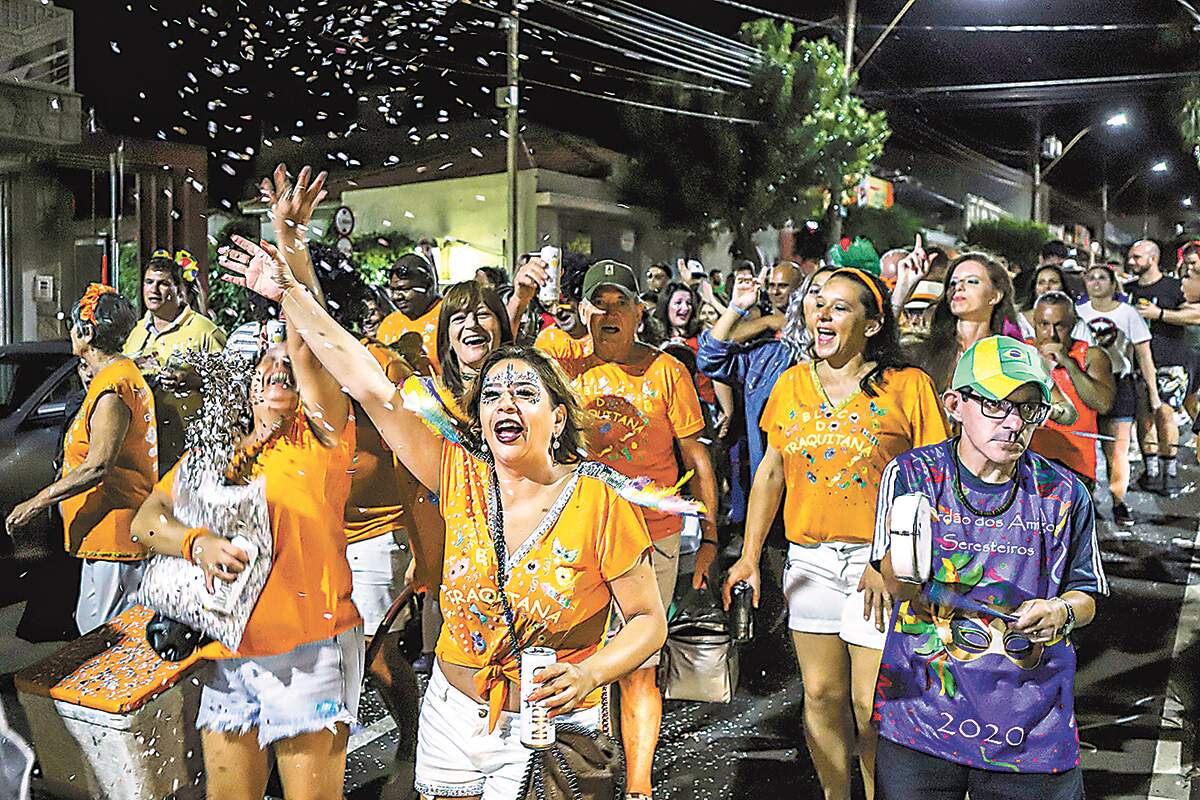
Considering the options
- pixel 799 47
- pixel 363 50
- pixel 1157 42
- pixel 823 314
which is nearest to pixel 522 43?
pixel 363 50

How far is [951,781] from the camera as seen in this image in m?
2.01

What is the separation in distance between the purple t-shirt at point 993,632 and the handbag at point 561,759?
1.72 feet

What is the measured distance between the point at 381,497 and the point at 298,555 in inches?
27.8

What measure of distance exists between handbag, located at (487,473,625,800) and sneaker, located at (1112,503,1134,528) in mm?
4968

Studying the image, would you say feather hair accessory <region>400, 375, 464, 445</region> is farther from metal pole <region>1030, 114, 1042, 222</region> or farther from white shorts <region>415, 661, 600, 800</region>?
metal pole <region>1030, 114, 1042, 222</region>

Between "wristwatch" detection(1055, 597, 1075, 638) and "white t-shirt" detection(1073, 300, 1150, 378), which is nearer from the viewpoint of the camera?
"wristwatch" detection(1055, 597, 1075, 638)

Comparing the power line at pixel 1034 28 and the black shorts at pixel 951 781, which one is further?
the power line at pixel 1034 28

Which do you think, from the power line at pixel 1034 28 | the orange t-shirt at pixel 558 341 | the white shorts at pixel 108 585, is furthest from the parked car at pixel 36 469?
the power line at pixel 1034 28

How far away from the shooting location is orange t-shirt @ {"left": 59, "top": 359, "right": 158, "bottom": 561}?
2730 mm

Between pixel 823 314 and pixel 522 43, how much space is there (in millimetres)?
1376

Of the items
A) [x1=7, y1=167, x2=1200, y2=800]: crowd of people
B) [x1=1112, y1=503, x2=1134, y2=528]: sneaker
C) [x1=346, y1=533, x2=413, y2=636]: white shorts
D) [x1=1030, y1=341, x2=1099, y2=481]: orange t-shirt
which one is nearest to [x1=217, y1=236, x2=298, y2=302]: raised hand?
[x1=7, y1=167, x2=1200, y2=800]: crowd of people

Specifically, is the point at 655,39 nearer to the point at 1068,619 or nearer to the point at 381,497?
the point at 381,497

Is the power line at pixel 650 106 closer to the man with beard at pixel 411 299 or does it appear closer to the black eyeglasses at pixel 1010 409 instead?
the man with beard at pixel 411 299

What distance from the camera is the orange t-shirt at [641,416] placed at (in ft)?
9.86
